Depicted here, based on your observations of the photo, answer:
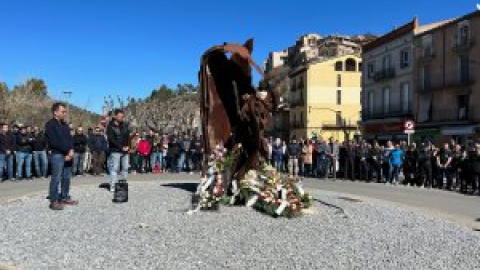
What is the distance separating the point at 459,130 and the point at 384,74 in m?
12.3

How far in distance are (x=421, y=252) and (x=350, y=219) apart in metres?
2.56

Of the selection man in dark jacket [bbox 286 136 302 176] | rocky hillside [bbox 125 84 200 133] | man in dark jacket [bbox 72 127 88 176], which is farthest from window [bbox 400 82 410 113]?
man in dark jacket [bbox 72 127 88 176]

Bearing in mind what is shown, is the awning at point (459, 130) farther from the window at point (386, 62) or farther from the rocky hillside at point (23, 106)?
the rocky hillside at point (23, 106)

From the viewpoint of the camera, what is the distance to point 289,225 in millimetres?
9797

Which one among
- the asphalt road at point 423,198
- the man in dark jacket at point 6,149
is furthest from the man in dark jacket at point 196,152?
the asphalt road at point 423,198

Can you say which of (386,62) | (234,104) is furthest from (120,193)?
(386,62)

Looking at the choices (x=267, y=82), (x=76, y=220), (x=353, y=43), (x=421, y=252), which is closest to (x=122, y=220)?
(x=76, y=220)

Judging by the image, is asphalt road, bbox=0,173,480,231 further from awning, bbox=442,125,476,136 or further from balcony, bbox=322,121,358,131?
balcony, bbox=322,121,358,131

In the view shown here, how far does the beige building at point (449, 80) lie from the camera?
44625mm

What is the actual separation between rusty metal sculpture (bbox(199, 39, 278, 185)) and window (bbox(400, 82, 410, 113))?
42875 mm

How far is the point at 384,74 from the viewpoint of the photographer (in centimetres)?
5638

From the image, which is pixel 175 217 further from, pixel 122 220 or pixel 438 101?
pixel 438 101

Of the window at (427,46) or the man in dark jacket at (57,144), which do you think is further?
the window at (427,46)

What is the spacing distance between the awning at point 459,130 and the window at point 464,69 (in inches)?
133
